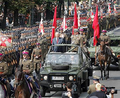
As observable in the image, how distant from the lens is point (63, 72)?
18672 mm

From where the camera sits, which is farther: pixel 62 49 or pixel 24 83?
pixel 62 49

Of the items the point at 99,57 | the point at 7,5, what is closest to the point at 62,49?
the point at 99,57

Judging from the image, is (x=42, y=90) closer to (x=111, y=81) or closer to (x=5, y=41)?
(x=5, y=41)

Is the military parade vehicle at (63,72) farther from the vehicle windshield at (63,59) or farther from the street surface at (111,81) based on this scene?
the street surface at (111,81)

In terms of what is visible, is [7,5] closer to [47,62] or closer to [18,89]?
[47,62]

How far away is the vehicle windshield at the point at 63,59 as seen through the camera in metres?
19.7

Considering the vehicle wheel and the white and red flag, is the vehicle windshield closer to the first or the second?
the vehicle wheel

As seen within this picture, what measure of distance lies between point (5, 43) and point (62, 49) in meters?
4.70

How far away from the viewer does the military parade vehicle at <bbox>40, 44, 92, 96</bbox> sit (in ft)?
61.1

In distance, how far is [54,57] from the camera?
19.9 meters

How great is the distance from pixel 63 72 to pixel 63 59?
3.71 feet

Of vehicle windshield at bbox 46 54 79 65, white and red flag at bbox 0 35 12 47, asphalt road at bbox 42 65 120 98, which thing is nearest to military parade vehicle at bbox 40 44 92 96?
vehicle windshield at bbox 46 54 79 65

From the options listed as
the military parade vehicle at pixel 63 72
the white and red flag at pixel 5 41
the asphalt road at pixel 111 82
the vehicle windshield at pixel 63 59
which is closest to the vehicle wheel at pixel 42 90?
the military parade vehicle at pixel 63 72

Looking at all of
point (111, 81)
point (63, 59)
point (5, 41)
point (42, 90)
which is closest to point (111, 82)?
point (111, 81)
